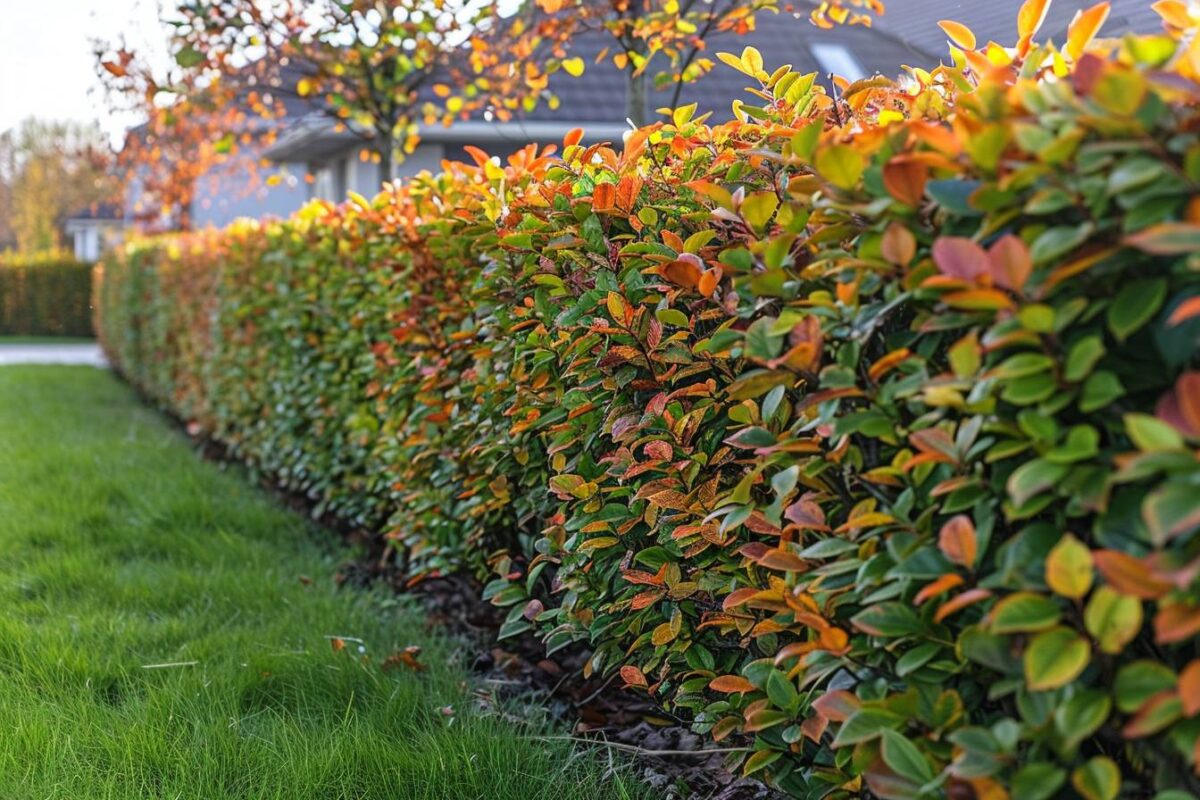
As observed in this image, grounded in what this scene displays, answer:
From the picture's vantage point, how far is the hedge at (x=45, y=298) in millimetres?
26375

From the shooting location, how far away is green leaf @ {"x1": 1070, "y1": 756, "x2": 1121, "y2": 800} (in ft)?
4.62

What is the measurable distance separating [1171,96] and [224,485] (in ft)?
19.1

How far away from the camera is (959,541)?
61.9 inches

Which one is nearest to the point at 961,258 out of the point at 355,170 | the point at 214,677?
the point at 214,677

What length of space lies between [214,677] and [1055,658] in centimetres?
250

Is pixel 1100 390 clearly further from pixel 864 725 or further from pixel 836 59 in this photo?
pixel 836 59

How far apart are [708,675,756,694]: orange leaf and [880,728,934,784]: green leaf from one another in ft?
1.91

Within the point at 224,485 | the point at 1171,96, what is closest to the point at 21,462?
the point at 224,485

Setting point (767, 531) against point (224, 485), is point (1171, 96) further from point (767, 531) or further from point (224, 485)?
point (224, 485)

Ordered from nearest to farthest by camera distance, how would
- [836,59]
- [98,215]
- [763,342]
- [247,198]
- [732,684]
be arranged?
[763,342], [732,684], [836,59], [247,198], [98,215]

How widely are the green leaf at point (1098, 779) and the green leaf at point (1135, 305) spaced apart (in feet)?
1.75

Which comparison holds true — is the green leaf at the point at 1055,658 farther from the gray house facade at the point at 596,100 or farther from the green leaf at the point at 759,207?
the gray house facade at the point at 596,100

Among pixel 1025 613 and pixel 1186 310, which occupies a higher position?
pixel 1186 310

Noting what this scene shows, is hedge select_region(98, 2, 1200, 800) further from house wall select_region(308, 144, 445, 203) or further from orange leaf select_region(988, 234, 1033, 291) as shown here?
house wall select_region(308, 144, 445, 203)
